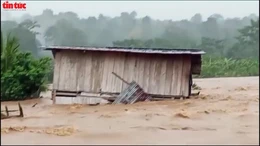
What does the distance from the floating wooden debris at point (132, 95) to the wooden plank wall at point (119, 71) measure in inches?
5.0

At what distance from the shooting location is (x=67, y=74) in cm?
1540

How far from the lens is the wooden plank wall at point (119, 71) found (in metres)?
15.0

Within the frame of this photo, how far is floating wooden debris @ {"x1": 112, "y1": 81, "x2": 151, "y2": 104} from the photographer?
587 inches

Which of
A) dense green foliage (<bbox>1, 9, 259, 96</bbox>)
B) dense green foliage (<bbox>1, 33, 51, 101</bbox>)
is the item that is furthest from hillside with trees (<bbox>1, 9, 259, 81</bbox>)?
dense green foliage (<bbox>1, 33, 51, 101</bbox>)

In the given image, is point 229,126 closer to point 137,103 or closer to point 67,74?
point 137,103

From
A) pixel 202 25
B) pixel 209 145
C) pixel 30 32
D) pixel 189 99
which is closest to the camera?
pixel 209 145

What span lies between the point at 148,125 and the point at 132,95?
16.4 ft

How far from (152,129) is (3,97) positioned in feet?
33.2

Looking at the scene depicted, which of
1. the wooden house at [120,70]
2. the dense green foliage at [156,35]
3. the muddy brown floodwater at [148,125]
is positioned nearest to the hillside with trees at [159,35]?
the dense green foliage at [156,35]

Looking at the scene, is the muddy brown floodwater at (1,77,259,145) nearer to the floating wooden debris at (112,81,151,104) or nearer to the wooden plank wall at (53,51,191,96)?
the floating wooden debris at (112,81,151,104)

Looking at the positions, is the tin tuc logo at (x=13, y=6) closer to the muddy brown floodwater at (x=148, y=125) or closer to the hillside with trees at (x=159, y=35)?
the muddy brown floodwater at (x=148, y=125)

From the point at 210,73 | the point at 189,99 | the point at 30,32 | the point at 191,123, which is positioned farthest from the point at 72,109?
Result: the point at 30,32

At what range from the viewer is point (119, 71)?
1519 cm

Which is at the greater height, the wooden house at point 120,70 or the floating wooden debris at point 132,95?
the wooden house at point 120,70
